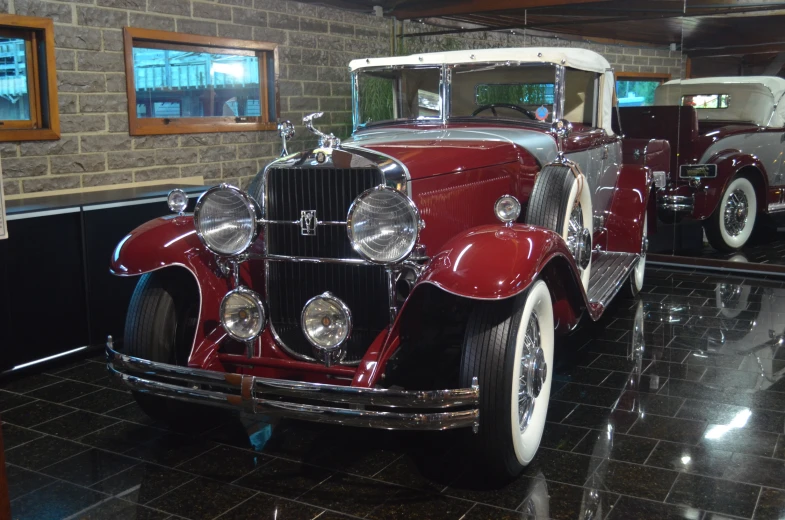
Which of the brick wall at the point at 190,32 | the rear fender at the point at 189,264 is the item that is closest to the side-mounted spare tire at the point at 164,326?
the rear fender at the point at 189,264

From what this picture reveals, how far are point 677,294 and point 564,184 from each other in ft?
8.56

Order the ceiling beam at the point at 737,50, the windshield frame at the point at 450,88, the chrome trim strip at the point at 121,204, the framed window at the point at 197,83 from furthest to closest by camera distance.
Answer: the ceiling beam at the point at 737,50
the framed window at the point at 197,83
the chrome trim strip at the point at 121,204
the windshield frame at the point at 450,88

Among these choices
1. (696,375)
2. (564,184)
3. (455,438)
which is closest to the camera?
(455,438)

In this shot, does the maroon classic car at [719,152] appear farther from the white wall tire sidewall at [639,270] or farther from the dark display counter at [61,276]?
the dark display counter at [61,276]

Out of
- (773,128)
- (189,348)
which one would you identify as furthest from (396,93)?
(773,128)

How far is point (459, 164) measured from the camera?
138 inches

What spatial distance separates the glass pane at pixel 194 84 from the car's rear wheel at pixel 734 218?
4.12m

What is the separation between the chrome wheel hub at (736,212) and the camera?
22.0ft

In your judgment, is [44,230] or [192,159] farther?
[192,159]

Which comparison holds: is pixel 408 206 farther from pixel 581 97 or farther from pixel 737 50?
pixel 737 50

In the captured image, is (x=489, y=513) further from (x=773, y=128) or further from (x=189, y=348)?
(x=773, y=128)

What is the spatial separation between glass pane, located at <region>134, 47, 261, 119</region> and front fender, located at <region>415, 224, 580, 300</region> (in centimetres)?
374

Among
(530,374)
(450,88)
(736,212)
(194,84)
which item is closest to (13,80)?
(194,84)

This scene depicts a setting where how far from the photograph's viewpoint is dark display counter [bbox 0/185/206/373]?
4145 mm
